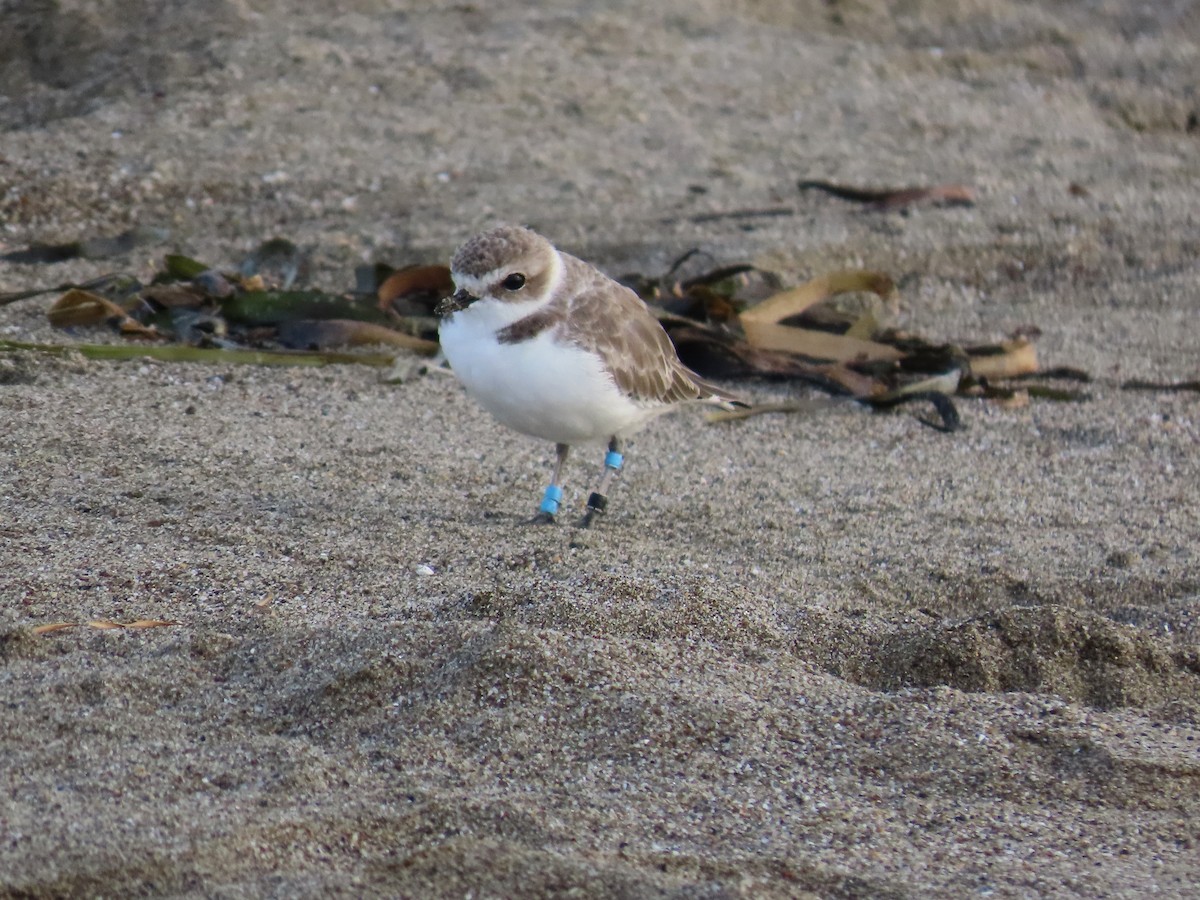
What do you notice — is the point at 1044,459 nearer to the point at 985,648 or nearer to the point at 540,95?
the point at 985,648

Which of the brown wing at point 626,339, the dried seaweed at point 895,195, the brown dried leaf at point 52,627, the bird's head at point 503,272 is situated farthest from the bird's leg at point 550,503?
the dried seaweed at point 895,195

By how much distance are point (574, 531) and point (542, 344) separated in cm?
54

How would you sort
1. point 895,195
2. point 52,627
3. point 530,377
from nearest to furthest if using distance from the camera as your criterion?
point 52,627 < point 530,377 < point 895,195

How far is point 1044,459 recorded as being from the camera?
16.6ft

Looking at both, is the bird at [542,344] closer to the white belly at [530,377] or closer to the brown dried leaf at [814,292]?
the white belly at [530,377]

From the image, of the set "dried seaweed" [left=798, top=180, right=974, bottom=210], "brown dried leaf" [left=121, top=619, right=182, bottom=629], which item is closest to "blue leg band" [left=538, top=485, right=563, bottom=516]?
"brown dried leaf" [left=121, top=619, right=182, bottom=629]

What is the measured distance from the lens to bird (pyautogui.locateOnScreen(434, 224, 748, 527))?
12.9 ft

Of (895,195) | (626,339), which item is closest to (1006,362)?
(895,195)

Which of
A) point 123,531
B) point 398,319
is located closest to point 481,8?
point 398,319

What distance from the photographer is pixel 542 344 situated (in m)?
3.96

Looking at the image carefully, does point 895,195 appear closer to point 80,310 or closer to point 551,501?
point 551,501

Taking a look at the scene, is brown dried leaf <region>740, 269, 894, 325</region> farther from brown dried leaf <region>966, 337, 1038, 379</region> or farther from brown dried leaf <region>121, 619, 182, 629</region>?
brown dried leaf <region>121, 619, 182, 629</region>

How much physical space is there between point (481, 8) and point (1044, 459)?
5061 mm

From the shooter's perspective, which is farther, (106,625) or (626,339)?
(626,339)
